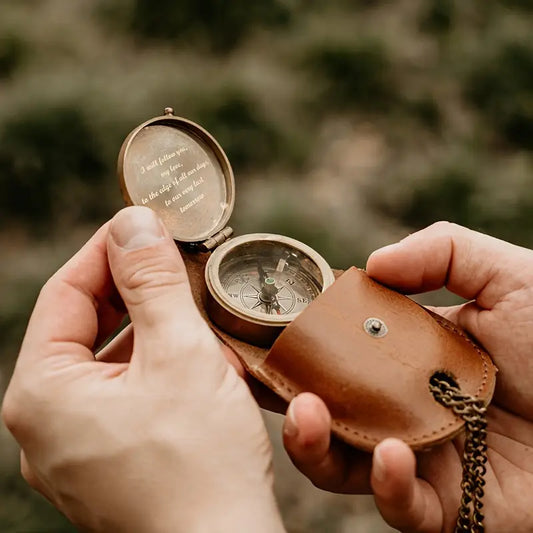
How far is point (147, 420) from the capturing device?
176 centimetres

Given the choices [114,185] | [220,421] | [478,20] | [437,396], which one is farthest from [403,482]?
[478,20]

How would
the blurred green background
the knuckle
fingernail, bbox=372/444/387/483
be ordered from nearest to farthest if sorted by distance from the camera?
fingernail, bbox=372/444/387/483, the knuckle, the blurred green background

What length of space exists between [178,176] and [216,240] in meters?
0.28

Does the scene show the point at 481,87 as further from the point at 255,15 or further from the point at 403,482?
the point at 403,482

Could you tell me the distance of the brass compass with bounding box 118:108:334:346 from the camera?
7.28ft

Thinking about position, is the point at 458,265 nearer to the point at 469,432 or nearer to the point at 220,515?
the point at 469,432

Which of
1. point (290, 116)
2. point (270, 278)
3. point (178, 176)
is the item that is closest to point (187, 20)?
point (290, 116)

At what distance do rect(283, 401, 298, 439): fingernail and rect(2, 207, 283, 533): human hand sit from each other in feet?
0.29

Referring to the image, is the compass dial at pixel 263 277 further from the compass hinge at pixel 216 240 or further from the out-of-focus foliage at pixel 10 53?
the out-of-focus foliage at pixel 10 53

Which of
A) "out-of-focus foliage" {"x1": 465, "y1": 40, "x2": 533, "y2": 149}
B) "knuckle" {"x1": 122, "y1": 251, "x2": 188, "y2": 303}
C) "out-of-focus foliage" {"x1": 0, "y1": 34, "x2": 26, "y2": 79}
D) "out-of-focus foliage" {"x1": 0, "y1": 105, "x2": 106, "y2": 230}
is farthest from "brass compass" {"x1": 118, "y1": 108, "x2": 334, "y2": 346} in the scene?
"out-of-focus foliage" {"x1": 465, "y1": 40, "x2": 533, "y2": 149}

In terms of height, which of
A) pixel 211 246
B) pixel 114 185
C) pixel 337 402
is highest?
pixel 211 246

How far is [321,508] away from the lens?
130 inches

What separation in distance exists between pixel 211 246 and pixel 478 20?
4760 millimetres

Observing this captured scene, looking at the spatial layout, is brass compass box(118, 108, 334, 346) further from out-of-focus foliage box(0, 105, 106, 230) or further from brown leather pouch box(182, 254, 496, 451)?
out-of-focus foliage box(0, 105, 106, 230)
